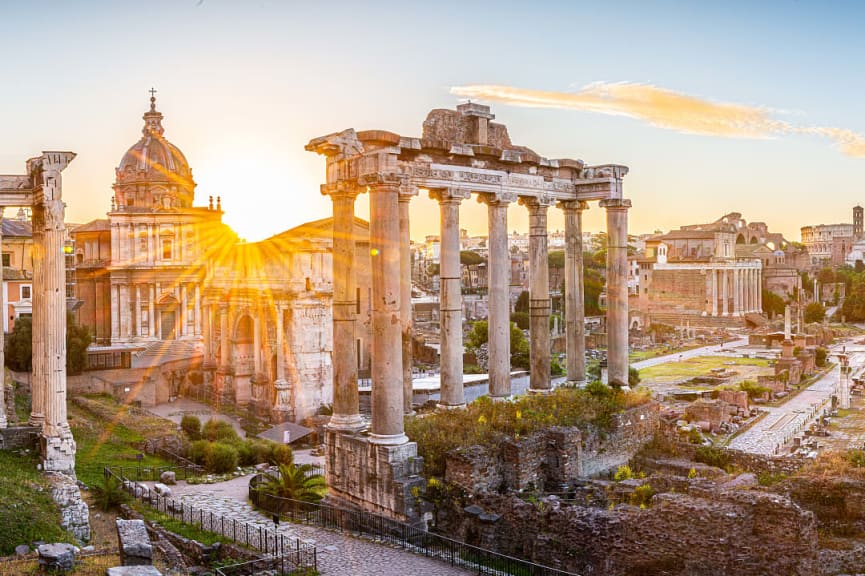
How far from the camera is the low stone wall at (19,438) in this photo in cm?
1874

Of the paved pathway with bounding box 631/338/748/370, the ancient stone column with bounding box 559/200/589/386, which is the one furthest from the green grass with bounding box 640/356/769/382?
the ancient stone column with bounding box 559/200/589/386

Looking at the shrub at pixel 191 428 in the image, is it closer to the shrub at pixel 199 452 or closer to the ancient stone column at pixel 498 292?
the shrub at pixel 199 452

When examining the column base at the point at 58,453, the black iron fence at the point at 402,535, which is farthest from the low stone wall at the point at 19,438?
the black iron fence at the point at 402,535

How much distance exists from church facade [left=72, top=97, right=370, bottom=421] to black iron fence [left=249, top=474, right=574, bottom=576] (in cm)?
2094

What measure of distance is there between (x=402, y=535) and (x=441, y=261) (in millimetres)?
6079

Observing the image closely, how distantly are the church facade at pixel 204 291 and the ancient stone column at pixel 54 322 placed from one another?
18.8 metres

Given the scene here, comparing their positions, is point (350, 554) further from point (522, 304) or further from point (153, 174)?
point (522, 304)

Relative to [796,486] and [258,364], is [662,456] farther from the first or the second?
[258,364]

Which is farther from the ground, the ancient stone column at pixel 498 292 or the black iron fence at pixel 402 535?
the ancient stone column at pixel 498 292

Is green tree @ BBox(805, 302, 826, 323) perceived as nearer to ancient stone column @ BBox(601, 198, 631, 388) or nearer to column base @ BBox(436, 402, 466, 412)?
ancient stone column @ BBox(601, 198, 631, 388)

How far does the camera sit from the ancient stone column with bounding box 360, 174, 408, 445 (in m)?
15.0

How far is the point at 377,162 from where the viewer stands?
1509 cm

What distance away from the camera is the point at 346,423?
15680mm

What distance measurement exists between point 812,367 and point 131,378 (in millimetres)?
43334
